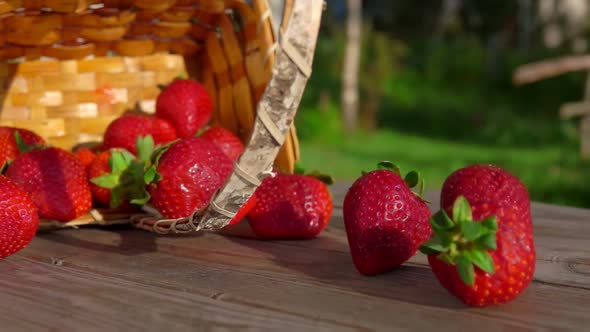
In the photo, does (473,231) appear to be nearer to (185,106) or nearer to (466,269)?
(466,269)

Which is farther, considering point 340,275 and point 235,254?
point 235,254

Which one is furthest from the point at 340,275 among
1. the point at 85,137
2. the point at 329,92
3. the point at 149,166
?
the point at 329,92

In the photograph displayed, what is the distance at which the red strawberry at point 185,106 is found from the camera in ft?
4.82

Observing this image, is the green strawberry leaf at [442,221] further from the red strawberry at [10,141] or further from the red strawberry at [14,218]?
the red strawberry at [10,141]

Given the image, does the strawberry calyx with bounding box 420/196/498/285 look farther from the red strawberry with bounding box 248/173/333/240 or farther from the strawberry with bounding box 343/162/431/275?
the red strawberry with bounding box 248/173/333/240

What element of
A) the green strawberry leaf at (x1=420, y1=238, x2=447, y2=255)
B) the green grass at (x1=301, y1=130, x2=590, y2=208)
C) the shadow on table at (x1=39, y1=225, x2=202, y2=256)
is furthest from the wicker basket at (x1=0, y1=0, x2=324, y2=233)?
the green grass at (x1=301, y1=130, x2=590, y2=208)

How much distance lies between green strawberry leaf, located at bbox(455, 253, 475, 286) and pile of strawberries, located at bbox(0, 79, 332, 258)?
13.8 inches


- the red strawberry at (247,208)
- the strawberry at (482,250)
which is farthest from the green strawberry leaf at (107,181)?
the strawberry at (482,250)

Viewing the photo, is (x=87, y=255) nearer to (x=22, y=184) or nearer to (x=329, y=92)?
(x=22, y=184)

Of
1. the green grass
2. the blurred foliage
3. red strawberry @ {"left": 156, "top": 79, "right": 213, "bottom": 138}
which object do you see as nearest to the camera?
red strawberry @ {"left": 156, "top": 79, "right": 213, "bottom": 138}

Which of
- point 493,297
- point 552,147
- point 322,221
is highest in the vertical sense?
point 493,297

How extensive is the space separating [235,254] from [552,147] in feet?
13.4

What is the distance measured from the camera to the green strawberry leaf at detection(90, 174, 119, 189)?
4.06 feet

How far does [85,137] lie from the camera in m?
1.56
